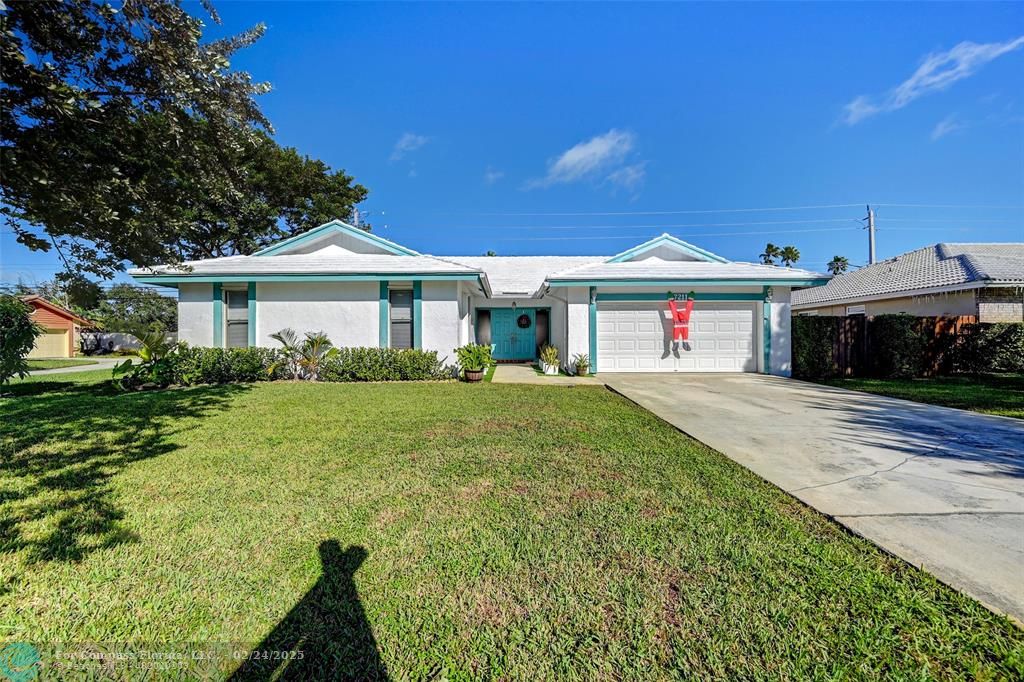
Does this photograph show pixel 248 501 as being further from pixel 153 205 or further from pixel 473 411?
pixel 473 411

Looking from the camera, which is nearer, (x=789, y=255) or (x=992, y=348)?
(x=992, y=348)

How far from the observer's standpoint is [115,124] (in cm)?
389

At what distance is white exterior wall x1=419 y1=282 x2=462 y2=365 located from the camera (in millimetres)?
11094

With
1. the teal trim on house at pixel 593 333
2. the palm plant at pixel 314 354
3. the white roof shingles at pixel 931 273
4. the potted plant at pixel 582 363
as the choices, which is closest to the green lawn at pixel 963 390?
the white roof shingles at pixel 931 273

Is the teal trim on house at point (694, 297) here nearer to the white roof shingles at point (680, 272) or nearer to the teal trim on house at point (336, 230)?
the white roof shingles at point (680, 272)

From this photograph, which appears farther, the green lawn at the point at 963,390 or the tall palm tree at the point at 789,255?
the tall palm tree at the point at 789,255

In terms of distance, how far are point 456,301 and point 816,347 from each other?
10476mm

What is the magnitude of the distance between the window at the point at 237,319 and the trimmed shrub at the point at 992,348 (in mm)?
20264

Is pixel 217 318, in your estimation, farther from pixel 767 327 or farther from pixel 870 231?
pixel 870 231

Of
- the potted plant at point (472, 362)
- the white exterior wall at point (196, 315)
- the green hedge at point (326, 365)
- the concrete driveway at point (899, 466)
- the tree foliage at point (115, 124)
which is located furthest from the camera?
the white exterior wall at point (196, 315)

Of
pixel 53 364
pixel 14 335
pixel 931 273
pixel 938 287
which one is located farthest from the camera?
pixel 53 364

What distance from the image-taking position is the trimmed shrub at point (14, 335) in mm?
7988

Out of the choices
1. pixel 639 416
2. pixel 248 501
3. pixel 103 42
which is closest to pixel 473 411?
pixel 639 416

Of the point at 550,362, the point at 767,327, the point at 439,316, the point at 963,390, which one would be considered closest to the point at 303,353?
the point at 439,316
